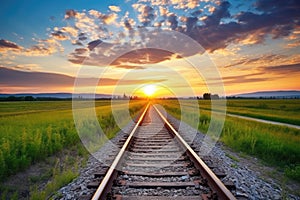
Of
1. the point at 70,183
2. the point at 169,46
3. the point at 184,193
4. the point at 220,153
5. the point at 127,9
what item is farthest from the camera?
the point at 169,46

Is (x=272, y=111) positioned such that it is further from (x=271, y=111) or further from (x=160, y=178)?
(x=160, y=178)

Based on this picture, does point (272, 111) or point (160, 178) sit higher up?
point (160, 178)

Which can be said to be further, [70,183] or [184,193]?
[70,183]

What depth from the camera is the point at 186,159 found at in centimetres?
524

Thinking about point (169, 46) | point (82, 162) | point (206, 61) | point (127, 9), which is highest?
point (127, 9)

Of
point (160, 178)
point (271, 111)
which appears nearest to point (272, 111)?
point (271, 111)

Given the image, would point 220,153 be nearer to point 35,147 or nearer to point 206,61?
point 35,147

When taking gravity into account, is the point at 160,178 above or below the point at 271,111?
above

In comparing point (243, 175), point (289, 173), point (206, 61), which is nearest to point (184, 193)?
point (243, 175)

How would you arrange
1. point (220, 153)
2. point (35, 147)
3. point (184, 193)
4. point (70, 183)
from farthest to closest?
point (220, 153) < point (35, 147) < point (70, 183) < point (184, 193)

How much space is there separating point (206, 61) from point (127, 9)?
6679mm

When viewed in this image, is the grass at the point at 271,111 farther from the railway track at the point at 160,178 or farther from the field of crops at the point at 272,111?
the railway track at the point at 160,178

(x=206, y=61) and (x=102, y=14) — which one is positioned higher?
(x=102, y=14)

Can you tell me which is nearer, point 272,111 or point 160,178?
point 160,178
